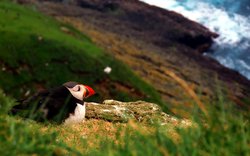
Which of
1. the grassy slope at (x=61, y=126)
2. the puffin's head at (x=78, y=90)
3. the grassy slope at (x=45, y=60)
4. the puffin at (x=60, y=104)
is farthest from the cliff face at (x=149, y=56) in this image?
the puffin at (x=60, y=104)

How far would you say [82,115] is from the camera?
1480cm

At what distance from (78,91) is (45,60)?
48576mm

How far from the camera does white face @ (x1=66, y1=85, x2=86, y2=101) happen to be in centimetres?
1487

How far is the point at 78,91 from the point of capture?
15.0 m

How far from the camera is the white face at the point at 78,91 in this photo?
14.9m

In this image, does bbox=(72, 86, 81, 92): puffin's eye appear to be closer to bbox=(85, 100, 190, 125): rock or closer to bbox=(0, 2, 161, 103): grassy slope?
bbox=(85, 100, 190, 125): rock

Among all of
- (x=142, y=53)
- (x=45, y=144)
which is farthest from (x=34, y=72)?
(x=142, y=53)

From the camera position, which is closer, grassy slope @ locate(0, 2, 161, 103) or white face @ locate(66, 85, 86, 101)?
white face @ locate(66, 85, 86, 101)

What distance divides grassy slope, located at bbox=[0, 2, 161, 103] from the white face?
129 ft

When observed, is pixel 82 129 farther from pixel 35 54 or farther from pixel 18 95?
pixel 35 54

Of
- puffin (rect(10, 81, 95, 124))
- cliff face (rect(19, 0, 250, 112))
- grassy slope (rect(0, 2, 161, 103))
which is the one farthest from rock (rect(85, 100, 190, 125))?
cliff face (rect(19, 0, 250, 112))

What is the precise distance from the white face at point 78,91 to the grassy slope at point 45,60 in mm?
39315

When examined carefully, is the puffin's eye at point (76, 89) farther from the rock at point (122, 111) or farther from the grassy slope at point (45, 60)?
the grassy slope at point (45, 60)

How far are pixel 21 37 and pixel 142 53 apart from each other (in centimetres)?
10004
